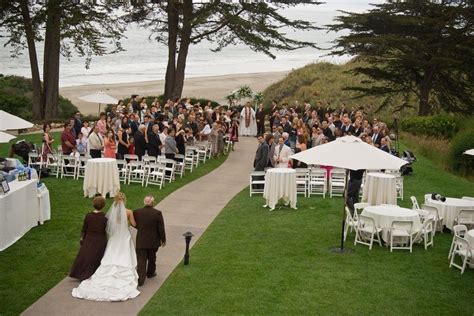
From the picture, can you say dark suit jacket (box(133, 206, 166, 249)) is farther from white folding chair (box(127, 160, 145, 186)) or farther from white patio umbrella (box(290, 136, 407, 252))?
white folding chair (box(127, 160, 145, 186))

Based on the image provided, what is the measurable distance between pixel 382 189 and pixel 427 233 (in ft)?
9.55

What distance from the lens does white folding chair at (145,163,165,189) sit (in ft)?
65.8

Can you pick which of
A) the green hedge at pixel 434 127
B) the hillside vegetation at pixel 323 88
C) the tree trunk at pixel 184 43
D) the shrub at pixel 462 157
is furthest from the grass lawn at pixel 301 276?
the hillside vegetation at pixel 323 88

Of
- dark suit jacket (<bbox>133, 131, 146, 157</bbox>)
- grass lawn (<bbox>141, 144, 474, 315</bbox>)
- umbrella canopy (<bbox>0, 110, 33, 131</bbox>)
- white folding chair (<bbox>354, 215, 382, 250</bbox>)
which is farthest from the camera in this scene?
dark suit jacket (<bbox>133, 131, 146, 157</bbox>)

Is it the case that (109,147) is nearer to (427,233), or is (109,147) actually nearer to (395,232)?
(395,232)

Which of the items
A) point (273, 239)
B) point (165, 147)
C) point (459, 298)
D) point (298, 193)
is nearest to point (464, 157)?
point (298, 193)

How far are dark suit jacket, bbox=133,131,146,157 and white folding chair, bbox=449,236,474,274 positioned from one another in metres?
10.5

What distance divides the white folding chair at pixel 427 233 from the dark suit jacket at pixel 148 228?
5.74 meters

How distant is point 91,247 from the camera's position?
11922 millimetres

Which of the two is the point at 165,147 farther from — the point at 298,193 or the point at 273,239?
the point at 273,239

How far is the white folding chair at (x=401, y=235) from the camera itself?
14.3 meters

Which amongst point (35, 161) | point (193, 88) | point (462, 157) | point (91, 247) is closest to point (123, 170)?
point (35, 161)

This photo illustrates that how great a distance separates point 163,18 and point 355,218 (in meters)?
28.7

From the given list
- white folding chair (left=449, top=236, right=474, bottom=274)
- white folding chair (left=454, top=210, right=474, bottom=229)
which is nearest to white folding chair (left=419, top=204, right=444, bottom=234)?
white folding chair (left=454, top=210, right=474, bottom=229)
